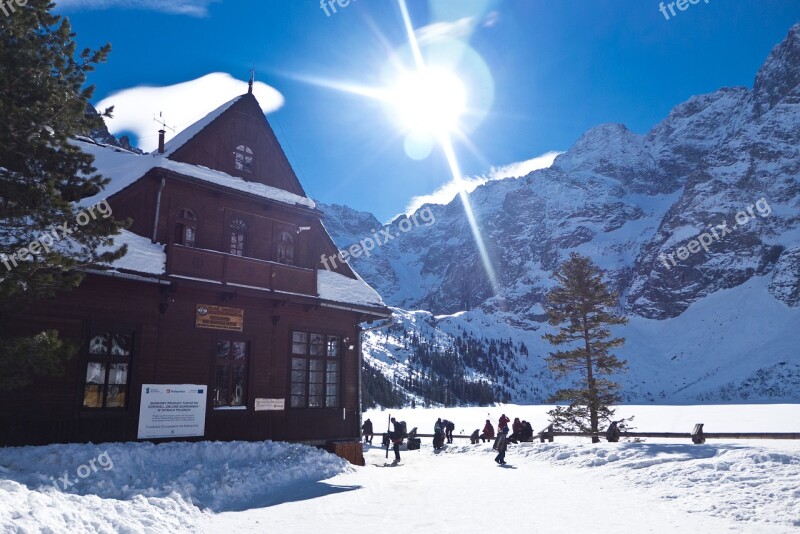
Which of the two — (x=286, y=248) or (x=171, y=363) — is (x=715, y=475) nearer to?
(x=171, y=363)

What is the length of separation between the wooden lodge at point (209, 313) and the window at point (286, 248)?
5 cm

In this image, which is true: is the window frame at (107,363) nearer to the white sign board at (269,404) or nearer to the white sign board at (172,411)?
the white sign board at (172,411)

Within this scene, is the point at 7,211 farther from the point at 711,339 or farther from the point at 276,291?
the point at 711,339

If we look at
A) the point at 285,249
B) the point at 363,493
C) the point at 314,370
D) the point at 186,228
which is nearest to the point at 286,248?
the point at 285,249

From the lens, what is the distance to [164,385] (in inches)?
637

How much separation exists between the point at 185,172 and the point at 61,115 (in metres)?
7.70

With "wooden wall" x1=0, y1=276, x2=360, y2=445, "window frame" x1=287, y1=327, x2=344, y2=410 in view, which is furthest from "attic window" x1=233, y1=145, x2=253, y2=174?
"window frame" x1=287, y1=327, x2=344, y2=410

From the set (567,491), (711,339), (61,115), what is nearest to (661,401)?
(711,339)


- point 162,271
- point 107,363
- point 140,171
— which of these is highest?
point 140,171

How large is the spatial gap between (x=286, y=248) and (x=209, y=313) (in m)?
4.44

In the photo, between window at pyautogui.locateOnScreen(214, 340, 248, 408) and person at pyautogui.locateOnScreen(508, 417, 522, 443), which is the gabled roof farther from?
person at pyautogui.locateOnScreen(508, 417, 522, 443)

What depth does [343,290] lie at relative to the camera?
21422mm

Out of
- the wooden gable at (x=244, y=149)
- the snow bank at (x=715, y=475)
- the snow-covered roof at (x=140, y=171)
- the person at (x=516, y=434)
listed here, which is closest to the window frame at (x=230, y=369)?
the snow-covered roof at (x=140, y=171)

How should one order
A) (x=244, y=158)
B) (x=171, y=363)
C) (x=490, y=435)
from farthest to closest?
(x=490, y=435) < (x=244, y=158) < (x=171, y=363)
